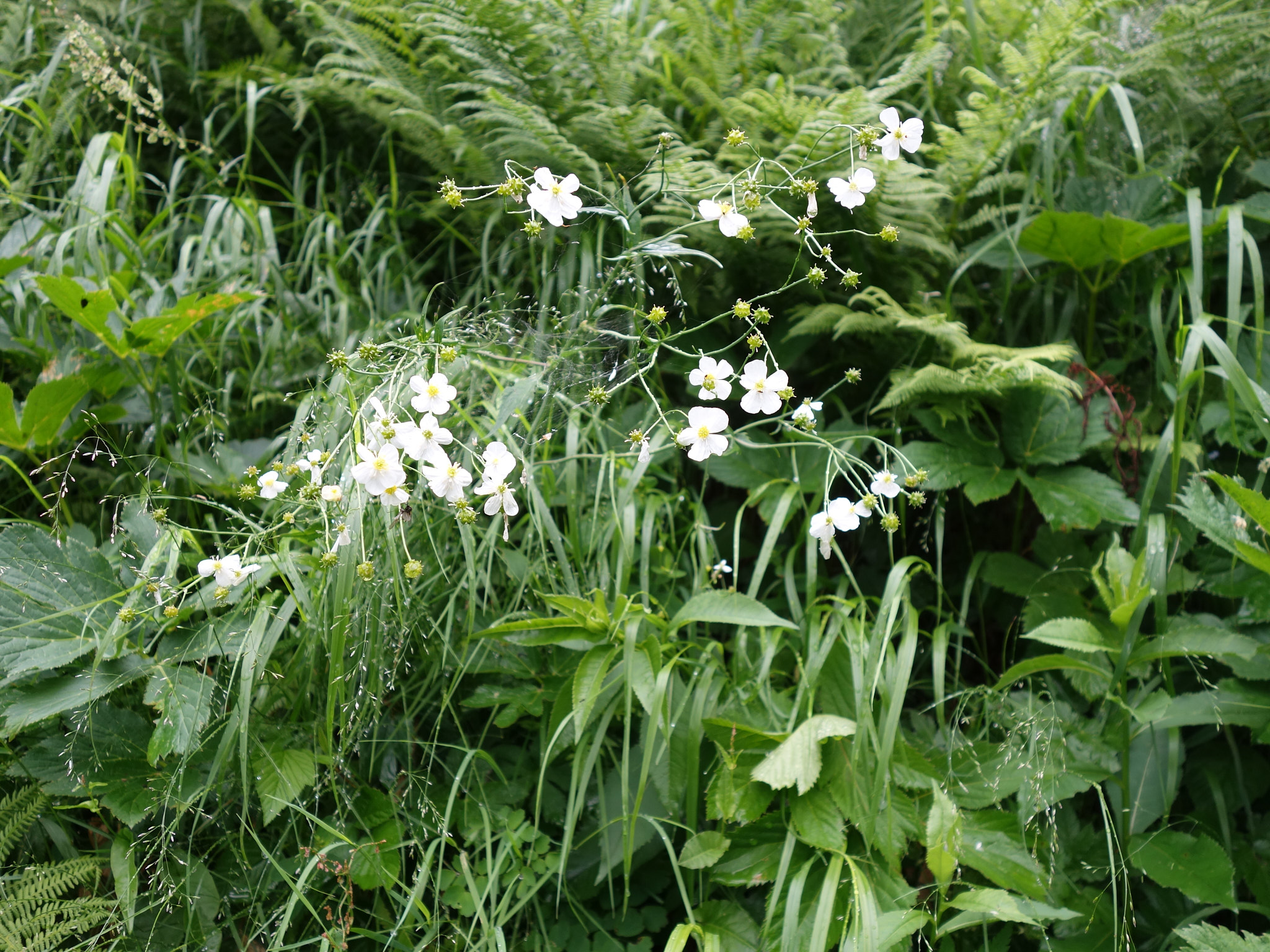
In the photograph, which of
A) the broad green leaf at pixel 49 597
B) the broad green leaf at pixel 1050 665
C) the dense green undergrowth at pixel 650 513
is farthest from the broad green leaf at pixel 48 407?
the broad green leaf at pixel 1050 665

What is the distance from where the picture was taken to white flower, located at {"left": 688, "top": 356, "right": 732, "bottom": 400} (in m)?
1.15

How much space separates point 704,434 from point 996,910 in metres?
0.81

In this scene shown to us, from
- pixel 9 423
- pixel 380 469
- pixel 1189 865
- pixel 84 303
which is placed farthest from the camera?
pixel 84 303

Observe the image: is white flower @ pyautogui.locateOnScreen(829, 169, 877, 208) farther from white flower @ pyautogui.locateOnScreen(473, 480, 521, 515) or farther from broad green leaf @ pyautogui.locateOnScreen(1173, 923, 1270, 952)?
broad green leaf @ pyautogui.locateOnScreen(1173, 923, 1270, 952)

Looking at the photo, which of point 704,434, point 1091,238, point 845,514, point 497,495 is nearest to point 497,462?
point 497,495

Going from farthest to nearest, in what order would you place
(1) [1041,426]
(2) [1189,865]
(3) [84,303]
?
(1) [1041,426] < (3) [84,303] < (2) [1189,865]

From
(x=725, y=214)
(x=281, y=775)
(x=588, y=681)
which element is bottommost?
(x=281, y=775)

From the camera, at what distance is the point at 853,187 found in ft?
3.87

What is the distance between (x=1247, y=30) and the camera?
203 centimetres

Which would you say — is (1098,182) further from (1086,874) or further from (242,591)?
(242,591)

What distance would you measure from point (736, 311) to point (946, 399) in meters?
0.88

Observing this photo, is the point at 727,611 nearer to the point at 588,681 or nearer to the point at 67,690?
the point at 588,681

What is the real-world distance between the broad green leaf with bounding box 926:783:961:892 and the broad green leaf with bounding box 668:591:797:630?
1.18 feet

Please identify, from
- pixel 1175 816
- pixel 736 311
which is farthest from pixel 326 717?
pixel 1175 816
